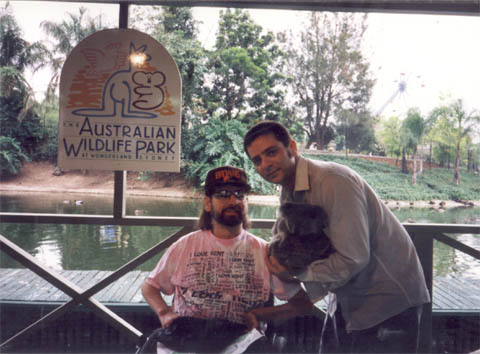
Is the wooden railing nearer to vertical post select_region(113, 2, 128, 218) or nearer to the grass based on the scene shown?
vertical post select_region(113, 2, 128, 218)

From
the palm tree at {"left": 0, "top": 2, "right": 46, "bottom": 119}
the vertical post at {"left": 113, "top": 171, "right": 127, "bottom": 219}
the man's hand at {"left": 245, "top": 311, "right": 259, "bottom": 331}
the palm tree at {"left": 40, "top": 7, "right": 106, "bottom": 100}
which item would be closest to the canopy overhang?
the palm tree at {"left": 40, "top": 7, "right": 106, "bottom": 100}

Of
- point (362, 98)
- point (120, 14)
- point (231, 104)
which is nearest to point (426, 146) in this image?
point (362, 98)

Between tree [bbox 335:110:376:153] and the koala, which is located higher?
tree [bbox 335:110:376:153]

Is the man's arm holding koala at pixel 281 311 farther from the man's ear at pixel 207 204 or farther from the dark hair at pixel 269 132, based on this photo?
the dark hair at pixel 269 132

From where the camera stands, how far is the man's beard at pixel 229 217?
4.84ft

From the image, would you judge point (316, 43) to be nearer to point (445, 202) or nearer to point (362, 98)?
point (362, 98)

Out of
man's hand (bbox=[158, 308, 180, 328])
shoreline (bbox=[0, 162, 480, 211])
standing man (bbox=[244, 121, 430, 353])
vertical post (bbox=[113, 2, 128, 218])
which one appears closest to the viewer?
standing man (bbox=[244, 121, 430, 353])

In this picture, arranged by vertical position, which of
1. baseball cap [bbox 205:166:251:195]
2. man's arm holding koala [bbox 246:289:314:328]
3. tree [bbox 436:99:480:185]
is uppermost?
tree [bbox 436:99:480:185]

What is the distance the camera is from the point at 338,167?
1315 mm

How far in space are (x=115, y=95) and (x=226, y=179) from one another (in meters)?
0.81

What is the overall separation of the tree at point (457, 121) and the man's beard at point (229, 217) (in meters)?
1.11

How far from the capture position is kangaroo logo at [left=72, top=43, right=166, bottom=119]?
1793mm

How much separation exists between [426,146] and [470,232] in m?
0.60

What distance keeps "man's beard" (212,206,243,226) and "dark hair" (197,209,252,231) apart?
0.08ft
